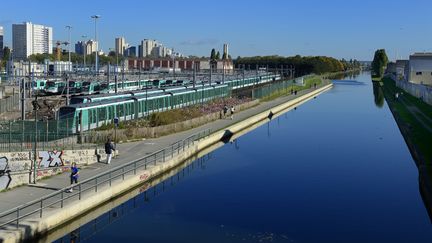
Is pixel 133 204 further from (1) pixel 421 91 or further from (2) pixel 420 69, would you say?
(2) pixel 420 69

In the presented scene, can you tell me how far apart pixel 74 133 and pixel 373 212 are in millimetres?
19691

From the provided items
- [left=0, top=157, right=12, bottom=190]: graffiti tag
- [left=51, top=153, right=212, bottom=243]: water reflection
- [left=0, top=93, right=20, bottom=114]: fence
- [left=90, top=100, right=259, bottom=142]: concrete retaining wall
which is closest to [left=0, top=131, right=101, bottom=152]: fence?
[left=90, top=100, right=259, bottom=142]: concrete retaining wall

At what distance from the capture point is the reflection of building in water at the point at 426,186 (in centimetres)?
2666

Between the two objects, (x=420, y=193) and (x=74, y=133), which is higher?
(x=74, y=133)

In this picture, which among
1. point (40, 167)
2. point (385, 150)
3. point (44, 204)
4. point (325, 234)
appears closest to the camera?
point (44, 204)

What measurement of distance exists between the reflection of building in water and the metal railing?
47.6 ft

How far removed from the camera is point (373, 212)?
87.5ft

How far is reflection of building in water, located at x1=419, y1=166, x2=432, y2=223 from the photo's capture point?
1050 inches

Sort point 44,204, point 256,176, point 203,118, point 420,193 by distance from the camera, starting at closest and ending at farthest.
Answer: point 44,204, point 420,193, point 256,176, point 203,118

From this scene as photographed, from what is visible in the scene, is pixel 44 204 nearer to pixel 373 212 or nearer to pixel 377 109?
pixel 373 212

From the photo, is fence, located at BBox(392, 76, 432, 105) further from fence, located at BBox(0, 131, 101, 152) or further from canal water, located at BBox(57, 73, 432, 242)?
fence, located at BBox(0, 131, 101, 152)

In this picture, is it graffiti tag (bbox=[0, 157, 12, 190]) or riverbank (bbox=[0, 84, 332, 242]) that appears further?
graffiti tag (bbox=[0, 157, 12, 190])

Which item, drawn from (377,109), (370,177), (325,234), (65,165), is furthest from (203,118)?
(377,109)

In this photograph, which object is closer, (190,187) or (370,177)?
(190,187)
